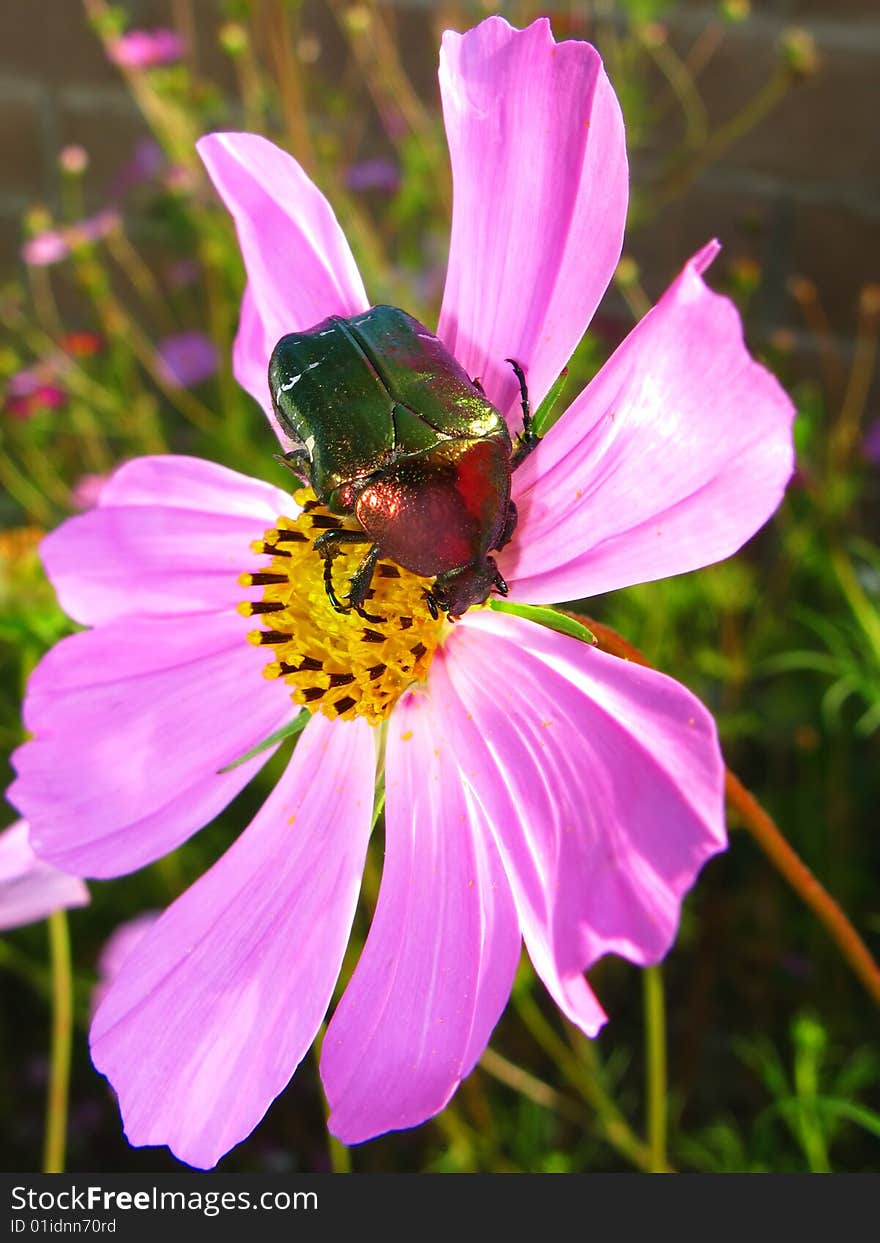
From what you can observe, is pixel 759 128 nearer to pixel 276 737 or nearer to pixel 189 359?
pixel 189 359

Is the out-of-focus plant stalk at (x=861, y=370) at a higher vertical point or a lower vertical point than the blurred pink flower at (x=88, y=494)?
lower

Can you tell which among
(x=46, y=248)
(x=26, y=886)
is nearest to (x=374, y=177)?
(x=46, y=248)

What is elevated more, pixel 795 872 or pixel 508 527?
pixel 508 527

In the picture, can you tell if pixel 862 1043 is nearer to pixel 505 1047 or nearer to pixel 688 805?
pixel 505 1047

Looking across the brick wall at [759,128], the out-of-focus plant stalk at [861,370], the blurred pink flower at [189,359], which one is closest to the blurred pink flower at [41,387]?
the blurred pink flower at [189,359]

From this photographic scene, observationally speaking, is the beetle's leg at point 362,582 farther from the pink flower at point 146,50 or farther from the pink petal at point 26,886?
the pink flower at point 146,50

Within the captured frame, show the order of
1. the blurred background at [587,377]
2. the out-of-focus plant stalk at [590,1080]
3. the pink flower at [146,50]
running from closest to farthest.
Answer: the out-of-focus plant stalk at [590,1080] → the blurred background at [587,377] → the pink flower at [146,50]

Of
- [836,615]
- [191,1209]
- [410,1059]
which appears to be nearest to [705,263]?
[410,1059]
